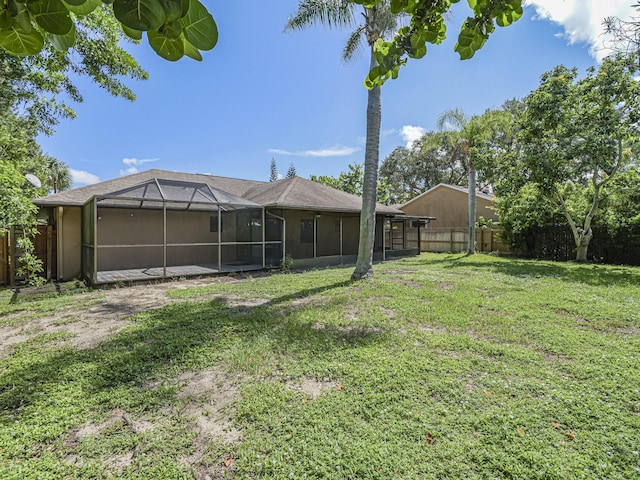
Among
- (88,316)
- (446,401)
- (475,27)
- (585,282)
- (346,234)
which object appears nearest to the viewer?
(475,27)

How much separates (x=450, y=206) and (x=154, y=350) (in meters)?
22.5

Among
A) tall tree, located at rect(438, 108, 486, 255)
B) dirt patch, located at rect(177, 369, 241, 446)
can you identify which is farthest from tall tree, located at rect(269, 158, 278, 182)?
dirt patch, located at rect(177, 369, 241, 446)

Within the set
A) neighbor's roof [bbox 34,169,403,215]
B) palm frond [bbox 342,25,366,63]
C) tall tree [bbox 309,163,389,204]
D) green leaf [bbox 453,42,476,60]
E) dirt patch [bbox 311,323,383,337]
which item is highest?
palm frond [bbox 342,25,366,63]

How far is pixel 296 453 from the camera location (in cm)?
219

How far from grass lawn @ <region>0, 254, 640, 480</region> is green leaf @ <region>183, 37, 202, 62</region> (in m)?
2.37

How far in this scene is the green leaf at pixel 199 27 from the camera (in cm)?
78

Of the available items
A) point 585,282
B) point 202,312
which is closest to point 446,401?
point 202,312

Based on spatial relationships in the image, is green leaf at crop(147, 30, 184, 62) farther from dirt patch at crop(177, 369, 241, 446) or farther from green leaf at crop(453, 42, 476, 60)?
dirt patch at crop(177, 369, 241, 446)

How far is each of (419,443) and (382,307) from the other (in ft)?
12.1

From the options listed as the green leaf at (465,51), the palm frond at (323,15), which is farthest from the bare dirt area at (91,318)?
the palm frond at (323,15)

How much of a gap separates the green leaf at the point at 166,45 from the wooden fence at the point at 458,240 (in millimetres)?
19243

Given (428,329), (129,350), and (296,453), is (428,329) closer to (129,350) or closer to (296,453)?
(296,453)

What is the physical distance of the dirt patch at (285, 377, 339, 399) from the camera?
3008mm

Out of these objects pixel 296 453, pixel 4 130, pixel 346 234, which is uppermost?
pixel 4 130
